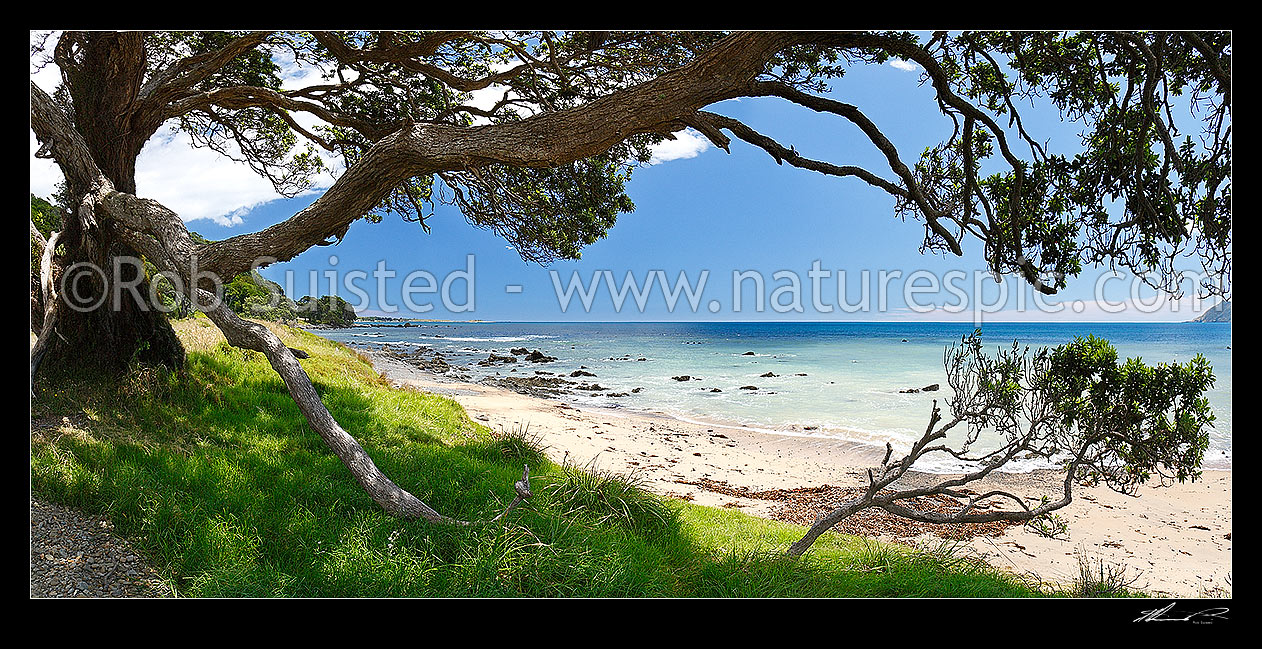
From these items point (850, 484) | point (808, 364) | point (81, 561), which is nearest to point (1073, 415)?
point (850, 484)

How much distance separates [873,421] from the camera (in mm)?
9359

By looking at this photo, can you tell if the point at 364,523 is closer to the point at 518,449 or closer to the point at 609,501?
the point at 609,501

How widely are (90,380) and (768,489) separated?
17.0 feet

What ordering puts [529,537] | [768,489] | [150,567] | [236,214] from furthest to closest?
[768,489]
[236,214]
[529,537]
[150,567]

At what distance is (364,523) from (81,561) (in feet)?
3.34

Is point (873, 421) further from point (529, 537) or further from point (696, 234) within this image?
point (529, 537)

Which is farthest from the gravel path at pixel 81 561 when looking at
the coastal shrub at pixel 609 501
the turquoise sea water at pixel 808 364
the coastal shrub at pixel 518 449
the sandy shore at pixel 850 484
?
the turquoise sea water at pixel 808 364

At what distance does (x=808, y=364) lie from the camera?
57.7ft

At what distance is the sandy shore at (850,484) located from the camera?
4.27 meters

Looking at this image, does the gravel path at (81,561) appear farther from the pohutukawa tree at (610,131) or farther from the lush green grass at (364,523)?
the pohutukawa tree at (610,131)

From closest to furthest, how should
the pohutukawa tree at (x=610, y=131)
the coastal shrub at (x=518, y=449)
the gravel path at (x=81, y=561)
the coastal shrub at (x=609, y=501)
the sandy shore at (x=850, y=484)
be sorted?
the gravel path at (x=81, y=561)
the pohutukawa tree at (x=610, y=131)
the coastal shrub at (x=609, y=501)
the coastal shrub at (x=518, y=449)
the sandy shore at (x=850, y=484)
